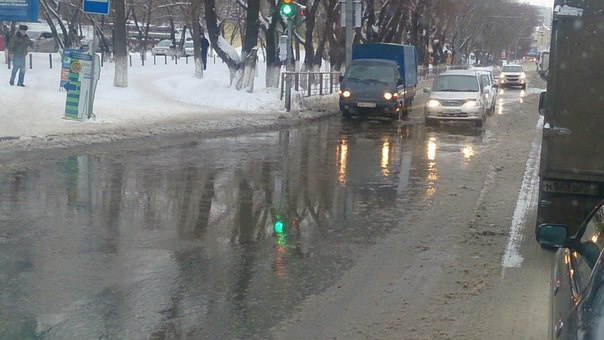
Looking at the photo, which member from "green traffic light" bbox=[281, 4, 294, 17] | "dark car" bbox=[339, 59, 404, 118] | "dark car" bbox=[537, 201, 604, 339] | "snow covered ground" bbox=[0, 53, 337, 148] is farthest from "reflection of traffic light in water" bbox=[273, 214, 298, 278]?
"dark car" bbox=[339, 59, 404, 118]

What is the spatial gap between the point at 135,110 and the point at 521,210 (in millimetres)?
13347

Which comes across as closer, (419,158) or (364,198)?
(364,198)

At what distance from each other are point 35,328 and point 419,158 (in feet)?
35.5

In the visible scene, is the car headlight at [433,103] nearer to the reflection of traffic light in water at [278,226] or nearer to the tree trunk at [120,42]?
the tree trunk at [120,42]

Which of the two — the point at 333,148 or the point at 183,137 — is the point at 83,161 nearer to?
the point at 183,137

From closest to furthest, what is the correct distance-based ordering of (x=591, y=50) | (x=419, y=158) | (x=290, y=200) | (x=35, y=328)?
(x=35, y=328)
(x=591, y=50)
(x=290, y=200)
(x=419, y=158)

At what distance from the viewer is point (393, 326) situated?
5.64 m

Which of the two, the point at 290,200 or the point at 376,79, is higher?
the point at 376,79

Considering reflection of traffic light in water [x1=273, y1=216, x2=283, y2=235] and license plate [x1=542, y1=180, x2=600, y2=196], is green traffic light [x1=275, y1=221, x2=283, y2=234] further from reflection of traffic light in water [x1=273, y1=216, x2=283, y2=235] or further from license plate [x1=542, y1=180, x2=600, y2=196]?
license plate [x1=542, y1=180, x2=600, y2=196]

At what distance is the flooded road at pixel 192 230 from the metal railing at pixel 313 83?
11.5 metres

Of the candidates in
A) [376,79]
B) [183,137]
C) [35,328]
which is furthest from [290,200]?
[376,79]

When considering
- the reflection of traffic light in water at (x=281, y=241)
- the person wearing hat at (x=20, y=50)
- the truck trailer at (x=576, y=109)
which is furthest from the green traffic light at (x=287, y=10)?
the truck trailer at (x=576, y=109)

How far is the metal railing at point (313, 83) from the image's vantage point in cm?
2711

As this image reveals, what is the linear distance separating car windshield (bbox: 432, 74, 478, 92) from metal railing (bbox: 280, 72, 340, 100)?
4.97 metres
